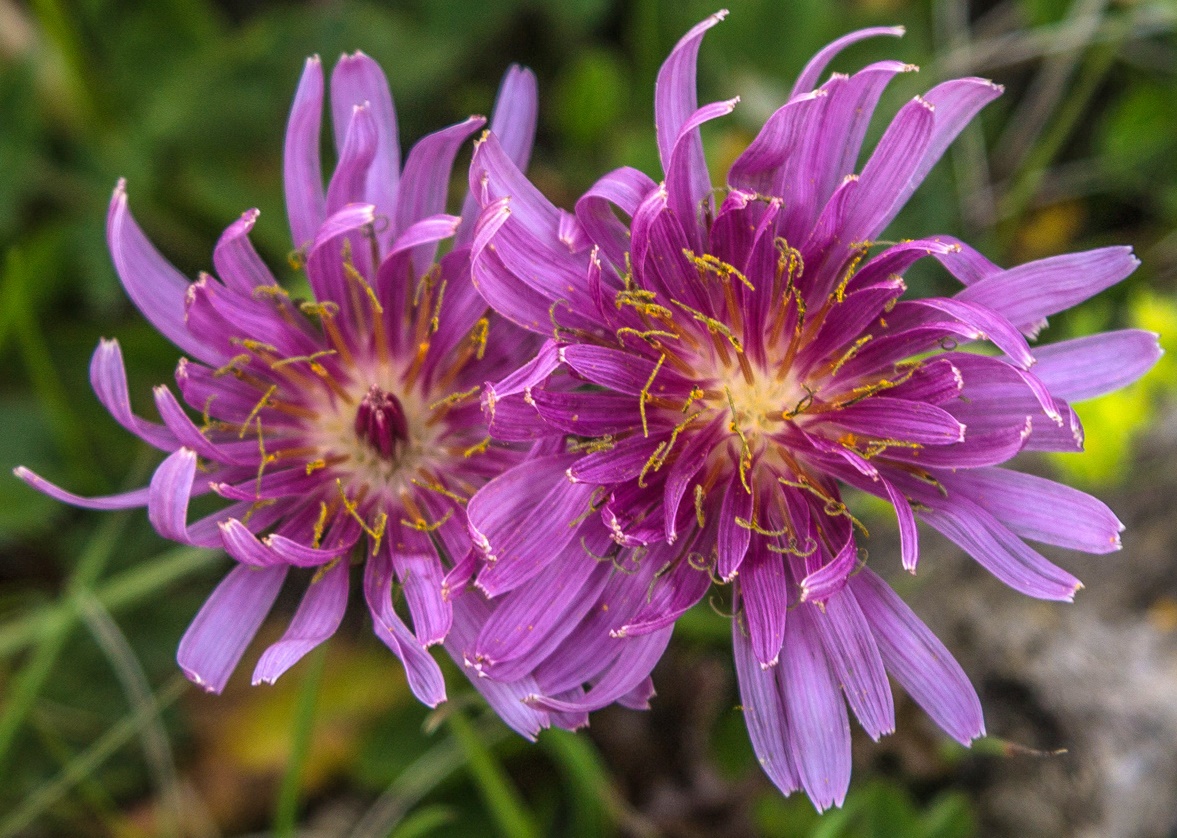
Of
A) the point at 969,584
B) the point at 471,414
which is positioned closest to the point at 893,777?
the point at 969,584

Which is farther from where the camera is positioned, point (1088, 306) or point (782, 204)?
point (1088, 306)

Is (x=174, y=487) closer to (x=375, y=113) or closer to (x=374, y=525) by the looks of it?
(x=374, y=525)

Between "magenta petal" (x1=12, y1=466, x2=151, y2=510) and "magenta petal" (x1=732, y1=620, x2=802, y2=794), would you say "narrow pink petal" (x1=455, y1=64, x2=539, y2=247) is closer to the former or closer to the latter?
"magenta petal" (x1=12, y1=466, x2=151, y2=510)

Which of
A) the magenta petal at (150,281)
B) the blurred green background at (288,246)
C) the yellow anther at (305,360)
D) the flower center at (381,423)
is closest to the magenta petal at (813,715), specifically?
the blurred green background at (288,246)

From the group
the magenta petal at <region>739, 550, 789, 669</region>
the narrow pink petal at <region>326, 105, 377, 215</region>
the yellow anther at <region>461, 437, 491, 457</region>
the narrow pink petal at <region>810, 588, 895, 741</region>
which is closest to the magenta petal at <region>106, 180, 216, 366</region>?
the narrow pink petal at <region>326, 105, 377, 215</region>

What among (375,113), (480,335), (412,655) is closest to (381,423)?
(480,335)

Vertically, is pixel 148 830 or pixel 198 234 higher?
pixel 198 234

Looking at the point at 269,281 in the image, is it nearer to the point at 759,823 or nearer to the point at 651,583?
the point at 651,583
